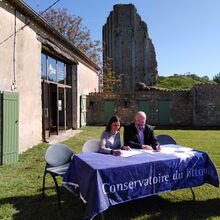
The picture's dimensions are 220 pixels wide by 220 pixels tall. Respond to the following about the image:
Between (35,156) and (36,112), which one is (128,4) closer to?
(36,112)

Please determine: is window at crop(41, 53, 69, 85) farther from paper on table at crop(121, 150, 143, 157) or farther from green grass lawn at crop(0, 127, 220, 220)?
paper on table at crop(121, 150, 143, 157)

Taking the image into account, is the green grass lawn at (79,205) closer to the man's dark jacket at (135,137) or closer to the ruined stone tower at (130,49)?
the man's dark jacket at (135,137)

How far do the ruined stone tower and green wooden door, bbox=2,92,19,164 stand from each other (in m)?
22.5

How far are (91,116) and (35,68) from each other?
10295mm

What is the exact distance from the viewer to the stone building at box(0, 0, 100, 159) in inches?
299

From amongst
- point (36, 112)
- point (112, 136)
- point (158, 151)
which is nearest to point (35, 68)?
point (36, 112)

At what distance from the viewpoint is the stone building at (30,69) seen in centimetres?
759

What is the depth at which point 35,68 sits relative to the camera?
9.75 metres

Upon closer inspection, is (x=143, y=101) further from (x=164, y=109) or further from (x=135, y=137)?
(x=135, y=137)

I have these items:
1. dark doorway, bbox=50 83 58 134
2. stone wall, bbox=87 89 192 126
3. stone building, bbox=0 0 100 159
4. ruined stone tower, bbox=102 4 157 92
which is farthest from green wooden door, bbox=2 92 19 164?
ruined stone tower, bbox=102 4 157 92

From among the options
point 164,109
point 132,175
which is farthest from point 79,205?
point 164,109

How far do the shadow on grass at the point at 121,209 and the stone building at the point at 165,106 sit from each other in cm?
1503

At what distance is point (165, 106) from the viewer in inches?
765

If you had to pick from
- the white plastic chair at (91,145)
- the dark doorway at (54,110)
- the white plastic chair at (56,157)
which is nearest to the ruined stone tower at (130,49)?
the dark doorway at (54,110)
